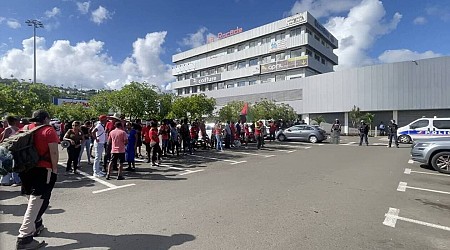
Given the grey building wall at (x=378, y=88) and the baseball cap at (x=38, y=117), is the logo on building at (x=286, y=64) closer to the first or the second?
the grey building wall at (x=378, y=88)

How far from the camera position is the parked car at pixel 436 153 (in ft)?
30.0

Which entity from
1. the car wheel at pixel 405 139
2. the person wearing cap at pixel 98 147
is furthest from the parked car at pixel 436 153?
the car wheel at pixel 405 139

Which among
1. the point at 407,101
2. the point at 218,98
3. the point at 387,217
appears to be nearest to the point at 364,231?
the point at 387,217

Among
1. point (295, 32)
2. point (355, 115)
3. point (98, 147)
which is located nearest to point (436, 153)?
point (98, 147)

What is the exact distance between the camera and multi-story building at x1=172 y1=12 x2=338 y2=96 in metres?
44.3

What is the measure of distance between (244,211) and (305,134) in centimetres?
1771

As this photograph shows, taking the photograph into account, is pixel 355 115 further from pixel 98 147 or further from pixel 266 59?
pixel 98 147

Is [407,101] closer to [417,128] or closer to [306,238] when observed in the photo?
→ [417,128]

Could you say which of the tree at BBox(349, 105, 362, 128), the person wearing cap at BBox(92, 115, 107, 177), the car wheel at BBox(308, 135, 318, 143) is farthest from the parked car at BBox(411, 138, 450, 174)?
the tree at BBox(349, 105, 362, 128)

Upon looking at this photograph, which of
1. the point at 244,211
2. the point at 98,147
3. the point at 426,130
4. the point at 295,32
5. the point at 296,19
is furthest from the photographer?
the point at 295,32

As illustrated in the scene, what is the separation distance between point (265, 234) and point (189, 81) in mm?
60816

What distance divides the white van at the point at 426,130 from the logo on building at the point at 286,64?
81.4ft

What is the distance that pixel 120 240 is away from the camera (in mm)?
3832

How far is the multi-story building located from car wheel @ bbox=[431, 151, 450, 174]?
3563cm
